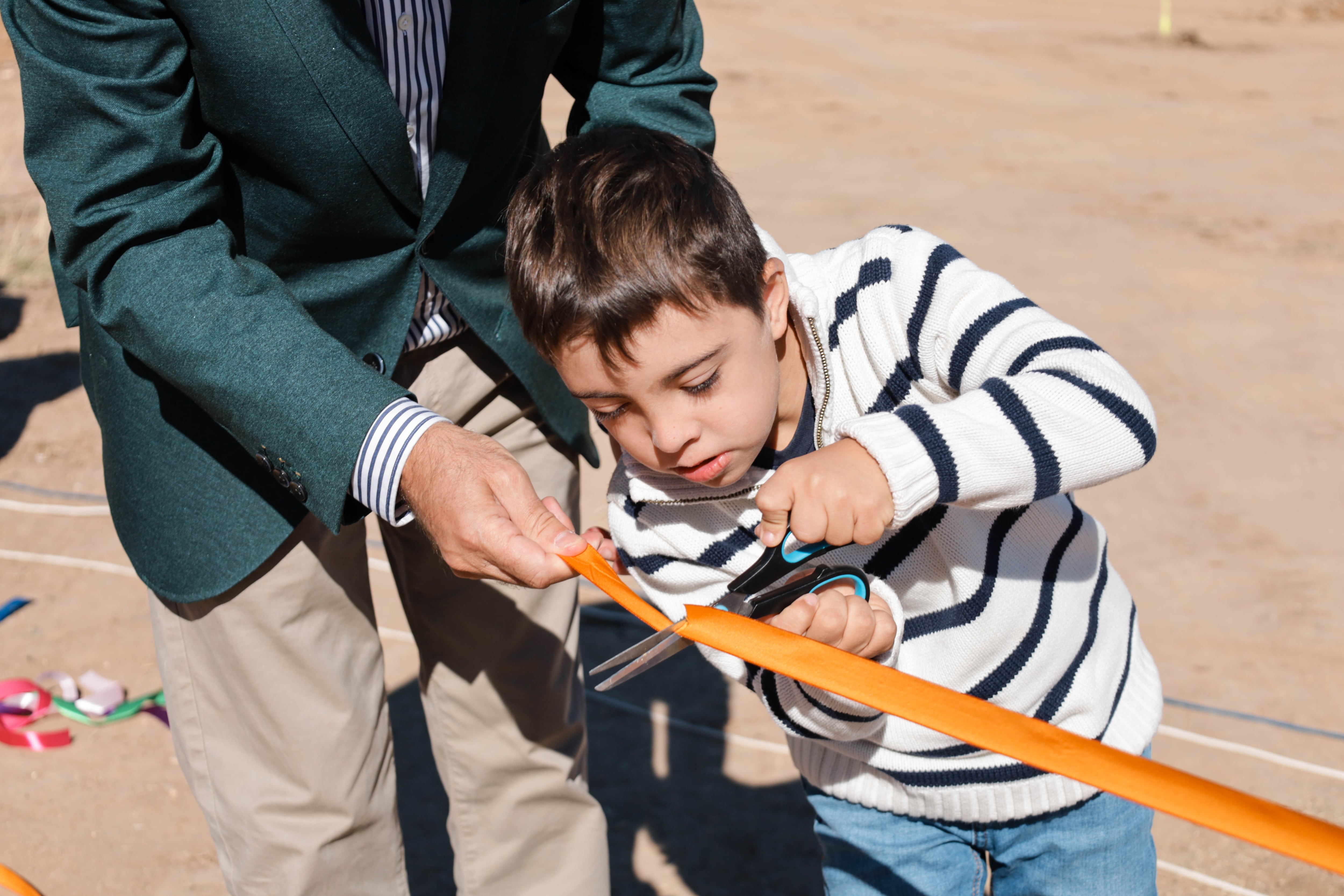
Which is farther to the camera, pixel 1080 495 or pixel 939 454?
pixel 1080 495

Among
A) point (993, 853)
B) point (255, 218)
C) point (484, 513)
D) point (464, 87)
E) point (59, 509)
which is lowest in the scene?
point (59, 509)

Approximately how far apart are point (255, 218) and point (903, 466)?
1046 mm

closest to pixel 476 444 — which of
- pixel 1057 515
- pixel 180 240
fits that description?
pixel 180 240

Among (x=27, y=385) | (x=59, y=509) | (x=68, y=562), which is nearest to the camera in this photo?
(x=68, y=562)

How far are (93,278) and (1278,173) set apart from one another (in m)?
7.84

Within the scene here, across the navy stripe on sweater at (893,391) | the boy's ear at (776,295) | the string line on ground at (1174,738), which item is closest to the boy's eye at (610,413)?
the boy's ear at (776,295)

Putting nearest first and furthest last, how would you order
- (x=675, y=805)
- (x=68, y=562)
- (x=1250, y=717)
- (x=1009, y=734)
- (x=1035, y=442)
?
(x=1009, y=734)
(x=1035, y=442)
(x=675, y=805)
(x=1250, y=717)
(x=68, y=562)

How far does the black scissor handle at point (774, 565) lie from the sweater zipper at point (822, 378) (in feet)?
0.66

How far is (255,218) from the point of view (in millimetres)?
1777

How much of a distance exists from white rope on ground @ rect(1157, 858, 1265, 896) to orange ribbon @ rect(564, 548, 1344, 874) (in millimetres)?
1507

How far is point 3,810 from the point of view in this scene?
9.86ft

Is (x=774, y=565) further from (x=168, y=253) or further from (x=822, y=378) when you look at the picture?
(x=168, y=253)

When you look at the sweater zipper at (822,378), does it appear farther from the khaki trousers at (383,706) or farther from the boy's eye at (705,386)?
the khaki trousers at (383,706)

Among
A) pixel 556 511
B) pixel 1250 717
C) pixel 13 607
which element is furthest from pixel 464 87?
pixel 13 607
